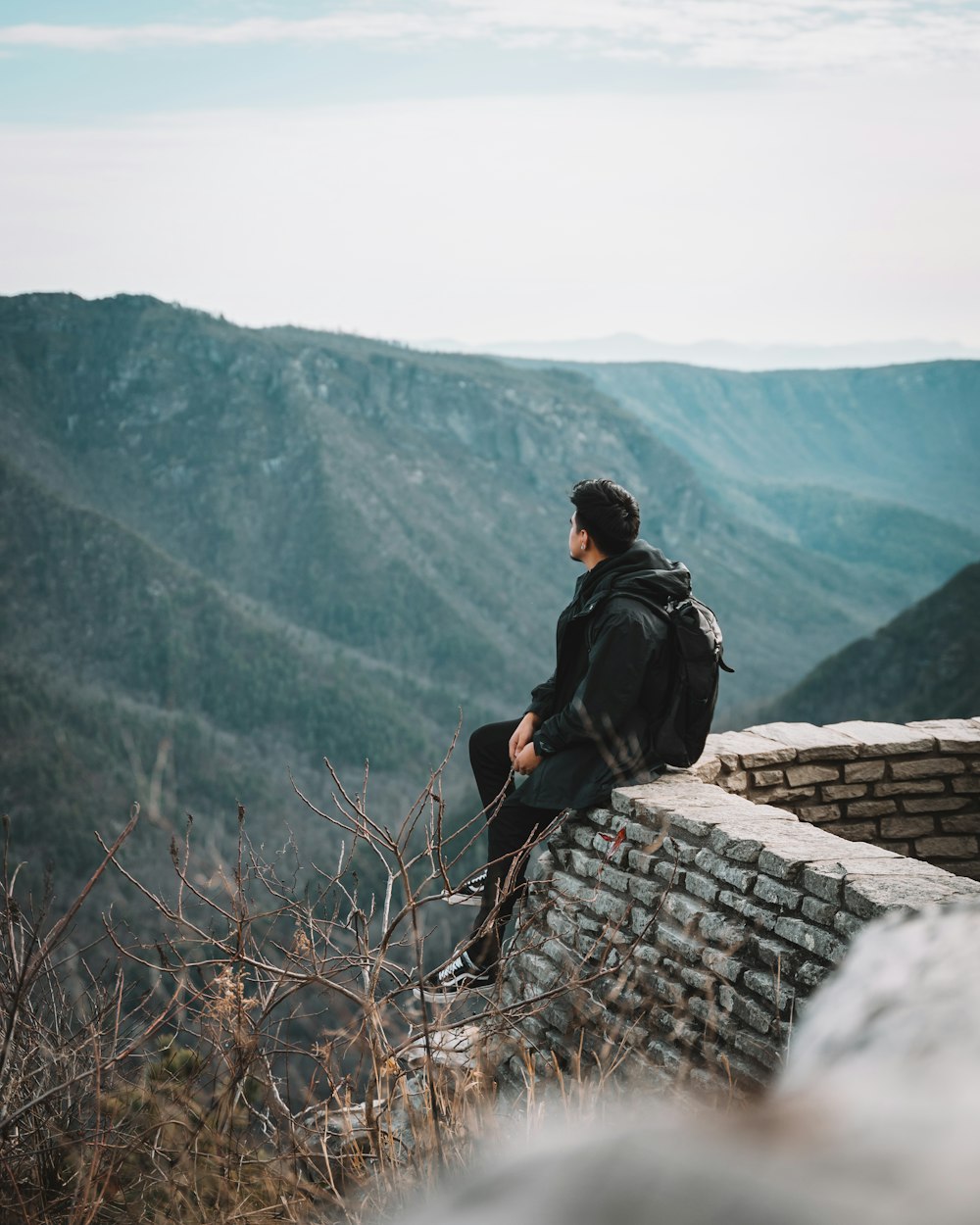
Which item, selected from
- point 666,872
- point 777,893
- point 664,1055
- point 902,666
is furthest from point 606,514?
point 902,666

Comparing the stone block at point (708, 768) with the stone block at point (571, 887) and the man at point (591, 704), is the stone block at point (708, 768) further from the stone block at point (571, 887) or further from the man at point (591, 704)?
the stone block at point (571, 887)

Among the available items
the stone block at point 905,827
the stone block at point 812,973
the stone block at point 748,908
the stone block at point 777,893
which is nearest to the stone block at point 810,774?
the stone block at point 905,827

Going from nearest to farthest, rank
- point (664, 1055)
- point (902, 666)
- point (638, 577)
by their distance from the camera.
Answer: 1. point (664, 1055)
2. point (638, 577)
3. point (902, 666)

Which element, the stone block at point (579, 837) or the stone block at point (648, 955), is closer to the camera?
the stone block at point (648, 955)

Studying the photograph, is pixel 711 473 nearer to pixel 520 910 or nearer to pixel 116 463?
pixel 116 463

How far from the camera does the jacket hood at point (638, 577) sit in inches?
161

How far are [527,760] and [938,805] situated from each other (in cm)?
202

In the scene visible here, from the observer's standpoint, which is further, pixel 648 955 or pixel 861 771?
pixel 861 771

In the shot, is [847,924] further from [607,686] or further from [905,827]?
[905,827]

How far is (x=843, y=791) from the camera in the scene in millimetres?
5000

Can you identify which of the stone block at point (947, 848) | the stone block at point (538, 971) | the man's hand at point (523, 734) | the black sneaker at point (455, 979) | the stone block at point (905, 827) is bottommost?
the stone block at point (538, 971)

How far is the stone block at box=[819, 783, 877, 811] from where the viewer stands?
500 centimetres

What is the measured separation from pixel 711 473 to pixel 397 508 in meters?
77.0

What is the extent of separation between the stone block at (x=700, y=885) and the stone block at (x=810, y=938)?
330mm
